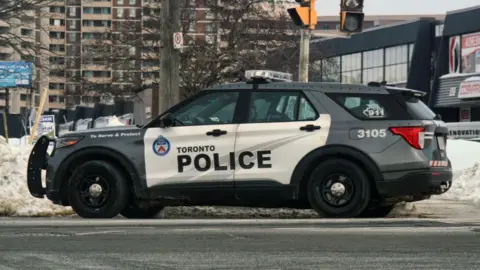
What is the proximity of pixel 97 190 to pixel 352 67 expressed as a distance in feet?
211

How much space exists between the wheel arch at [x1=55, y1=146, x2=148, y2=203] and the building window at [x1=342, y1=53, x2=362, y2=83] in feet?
206

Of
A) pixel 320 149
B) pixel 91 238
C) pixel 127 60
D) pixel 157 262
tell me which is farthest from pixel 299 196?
pixel 127 60

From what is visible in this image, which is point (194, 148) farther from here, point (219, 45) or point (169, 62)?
point (219, 45)

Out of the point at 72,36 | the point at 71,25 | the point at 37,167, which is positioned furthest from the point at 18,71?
the point at 72,36

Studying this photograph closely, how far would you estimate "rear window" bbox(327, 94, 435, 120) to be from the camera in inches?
402

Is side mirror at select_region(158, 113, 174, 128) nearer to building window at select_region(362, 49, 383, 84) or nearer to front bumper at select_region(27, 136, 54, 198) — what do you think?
front bumper at select_region(27, 136, 54, 198)

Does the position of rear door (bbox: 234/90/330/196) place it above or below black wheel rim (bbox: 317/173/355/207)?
above

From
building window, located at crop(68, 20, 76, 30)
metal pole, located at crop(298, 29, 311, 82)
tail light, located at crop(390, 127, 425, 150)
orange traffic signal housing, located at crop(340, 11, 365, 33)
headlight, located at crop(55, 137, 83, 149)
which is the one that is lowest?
headlight, located at crop(55, 137, 83, 149)

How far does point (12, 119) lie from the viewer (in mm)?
78562

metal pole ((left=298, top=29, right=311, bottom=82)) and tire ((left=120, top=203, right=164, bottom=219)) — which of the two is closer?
tire ((left=120, top=203, right=164, bottom=219))

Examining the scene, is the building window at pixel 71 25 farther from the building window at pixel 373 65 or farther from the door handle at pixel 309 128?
the door handle at pixel 309 128

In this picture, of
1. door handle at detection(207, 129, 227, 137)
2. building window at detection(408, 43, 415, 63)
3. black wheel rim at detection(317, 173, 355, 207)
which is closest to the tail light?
black wheel rim at detection(317, 173, 355, 207)

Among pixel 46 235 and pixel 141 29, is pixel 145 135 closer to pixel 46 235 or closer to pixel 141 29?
pixel 46 235

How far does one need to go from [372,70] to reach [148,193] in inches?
2449
